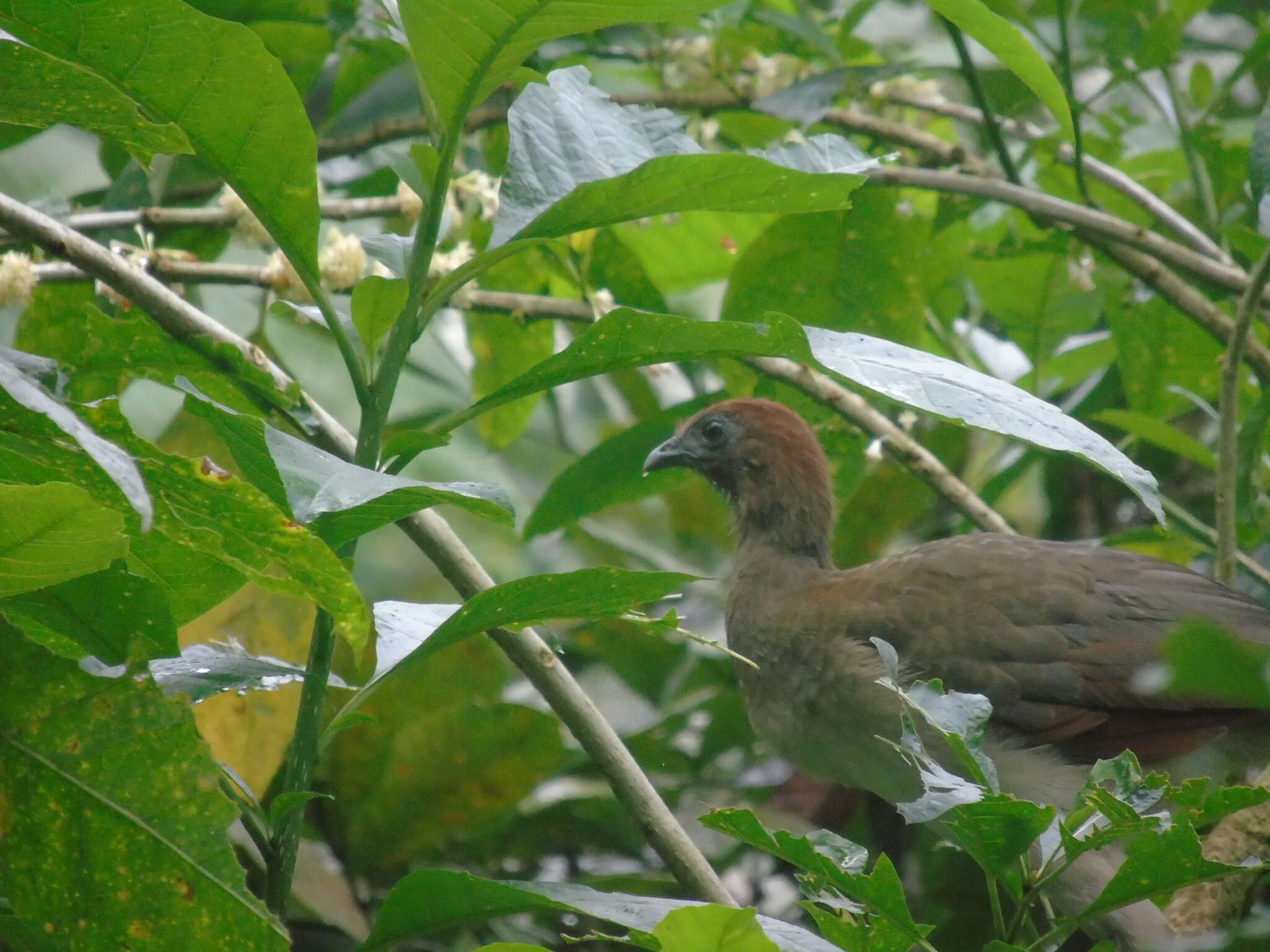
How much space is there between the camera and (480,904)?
5.23ft

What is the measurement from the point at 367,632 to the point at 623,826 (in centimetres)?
192

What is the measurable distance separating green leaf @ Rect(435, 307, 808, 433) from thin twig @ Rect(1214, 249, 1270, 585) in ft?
4.50

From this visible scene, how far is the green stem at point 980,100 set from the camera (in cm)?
287

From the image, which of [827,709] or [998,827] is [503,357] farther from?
[998,827]

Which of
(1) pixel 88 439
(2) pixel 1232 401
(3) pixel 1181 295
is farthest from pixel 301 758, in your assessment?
(3) pixel 1181 295

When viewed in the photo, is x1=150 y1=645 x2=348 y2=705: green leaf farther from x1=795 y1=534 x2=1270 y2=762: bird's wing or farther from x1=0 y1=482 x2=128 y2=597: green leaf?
x1=795 y1=534 x2=1270 y2=762: bird's wing

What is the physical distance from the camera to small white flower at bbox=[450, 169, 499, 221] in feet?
9.07

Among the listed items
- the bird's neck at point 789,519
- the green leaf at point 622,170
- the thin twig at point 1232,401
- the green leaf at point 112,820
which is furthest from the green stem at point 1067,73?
the green leaf at point 112,820

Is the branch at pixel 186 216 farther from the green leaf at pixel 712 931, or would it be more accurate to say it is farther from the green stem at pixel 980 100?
the green leaf at pixel 712 931

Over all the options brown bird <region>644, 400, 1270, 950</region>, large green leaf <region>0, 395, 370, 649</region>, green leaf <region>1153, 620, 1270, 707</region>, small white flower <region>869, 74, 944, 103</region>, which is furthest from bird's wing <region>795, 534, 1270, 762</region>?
green leaf <region>1153, 620, 1270, 707</region>

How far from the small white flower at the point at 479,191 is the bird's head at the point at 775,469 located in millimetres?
1059

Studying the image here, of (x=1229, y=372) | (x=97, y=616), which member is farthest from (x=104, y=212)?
(x=1229, y=372)

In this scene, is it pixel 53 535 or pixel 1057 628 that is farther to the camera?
pixel 1057 628

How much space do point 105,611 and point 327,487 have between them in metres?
0.48
